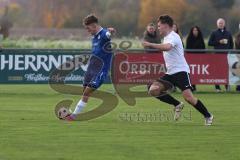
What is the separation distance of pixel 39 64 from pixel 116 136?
1173 cm

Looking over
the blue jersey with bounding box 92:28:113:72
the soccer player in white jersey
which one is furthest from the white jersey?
the blue jersey with bounding box 92:28:113:72

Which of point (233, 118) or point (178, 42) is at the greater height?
point (178, 42)

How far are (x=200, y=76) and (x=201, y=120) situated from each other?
8.97 meters

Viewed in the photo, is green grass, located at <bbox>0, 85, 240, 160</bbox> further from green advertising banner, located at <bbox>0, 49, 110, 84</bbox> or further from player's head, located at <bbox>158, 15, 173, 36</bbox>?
green advertising banner, located at <bbox>0, 49, 110, 84</bbox>

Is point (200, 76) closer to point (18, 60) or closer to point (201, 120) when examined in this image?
point (18, 60)

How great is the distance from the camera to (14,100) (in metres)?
20.8

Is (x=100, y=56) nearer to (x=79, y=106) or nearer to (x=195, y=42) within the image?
(x=79, y=106)

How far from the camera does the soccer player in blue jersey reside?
15664mm

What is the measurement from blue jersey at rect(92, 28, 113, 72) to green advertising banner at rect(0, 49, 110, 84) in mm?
8065

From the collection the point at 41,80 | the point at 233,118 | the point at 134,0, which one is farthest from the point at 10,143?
the point at 134,0

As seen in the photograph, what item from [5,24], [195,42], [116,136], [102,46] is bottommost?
[116,136]

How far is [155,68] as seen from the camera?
2420 centimetres

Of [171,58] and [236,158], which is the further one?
[171,58]

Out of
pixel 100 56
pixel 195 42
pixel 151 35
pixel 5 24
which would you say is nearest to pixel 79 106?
pixel 100 56
